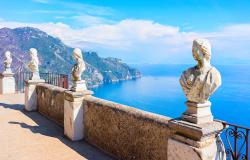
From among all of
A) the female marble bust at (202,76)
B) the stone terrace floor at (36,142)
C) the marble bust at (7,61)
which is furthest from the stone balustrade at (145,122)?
the marble bust at (7,61)

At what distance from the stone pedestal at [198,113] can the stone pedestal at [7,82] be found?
13.1 m

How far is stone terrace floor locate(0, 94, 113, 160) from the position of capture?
5844 millimetres

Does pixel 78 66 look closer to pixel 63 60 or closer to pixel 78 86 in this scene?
pixel 78 86

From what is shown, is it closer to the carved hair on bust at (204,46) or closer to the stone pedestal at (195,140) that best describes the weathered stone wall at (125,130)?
the stone pedestal at (195,140)

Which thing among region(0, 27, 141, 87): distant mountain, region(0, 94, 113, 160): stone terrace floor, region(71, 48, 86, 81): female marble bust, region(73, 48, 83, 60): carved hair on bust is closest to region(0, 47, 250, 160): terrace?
region(0, 94, 113, 160): stone terrace floor

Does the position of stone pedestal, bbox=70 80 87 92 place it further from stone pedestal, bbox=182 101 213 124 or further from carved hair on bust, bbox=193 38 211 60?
carved hair on bust, bbox=193 38 211 60

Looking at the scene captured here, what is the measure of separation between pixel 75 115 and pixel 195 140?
4.22 meters

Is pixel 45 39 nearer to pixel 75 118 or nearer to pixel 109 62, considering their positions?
pixel 109 62

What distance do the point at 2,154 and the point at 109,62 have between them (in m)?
172

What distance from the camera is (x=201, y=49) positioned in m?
3.33

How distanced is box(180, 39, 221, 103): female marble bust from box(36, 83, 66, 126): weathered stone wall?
545 cm

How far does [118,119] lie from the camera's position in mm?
5688

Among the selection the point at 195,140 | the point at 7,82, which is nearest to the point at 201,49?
the point at 195,140

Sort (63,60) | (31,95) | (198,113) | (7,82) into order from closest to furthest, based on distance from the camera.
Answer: (198,113)
(31,95)
(7,82)
(63,60)
